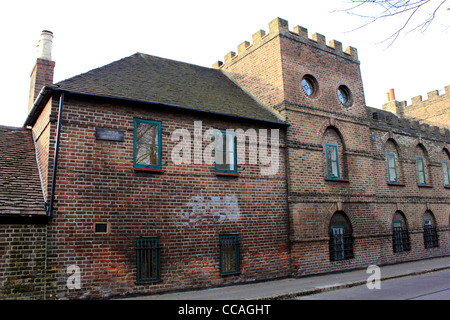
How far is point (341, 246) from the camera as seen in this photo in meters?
14.1

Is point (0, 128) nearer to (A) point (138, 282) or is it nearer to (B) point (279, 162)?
(A) point (138, 282)

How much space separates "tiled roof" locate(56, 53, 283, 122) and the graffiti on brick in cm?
286

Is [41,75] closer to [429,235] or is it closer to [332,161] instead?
[332,161]

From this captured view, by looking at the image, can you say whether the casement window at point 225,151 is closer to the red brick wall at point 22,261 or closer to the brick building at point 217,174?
Result: the brick building at point 217,174

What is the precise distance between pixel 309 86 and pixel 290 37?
2.13 m

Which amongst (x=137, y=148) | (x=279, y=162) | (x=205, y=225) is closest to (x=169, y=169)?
(x=137, y=148)

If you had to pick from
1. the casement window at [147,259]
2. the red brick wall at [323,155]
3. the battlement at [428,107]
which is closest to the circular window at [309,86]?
the red brick wall at [323,155]

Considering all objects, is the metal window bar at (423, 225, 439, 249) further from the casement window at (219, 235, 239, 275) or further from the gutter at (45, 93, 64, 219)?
the gutter at (45, 93, 64, 219)

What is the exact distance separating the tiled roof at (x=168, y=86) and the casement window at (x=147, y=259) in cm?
407

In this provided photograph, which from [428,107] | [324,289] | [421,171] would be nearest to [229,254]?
[324,289]

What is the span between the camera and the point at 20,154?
10.6m

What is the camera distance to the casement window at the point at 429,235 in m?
18.4

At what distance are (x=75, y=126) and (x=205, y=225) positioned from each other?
183 inches
